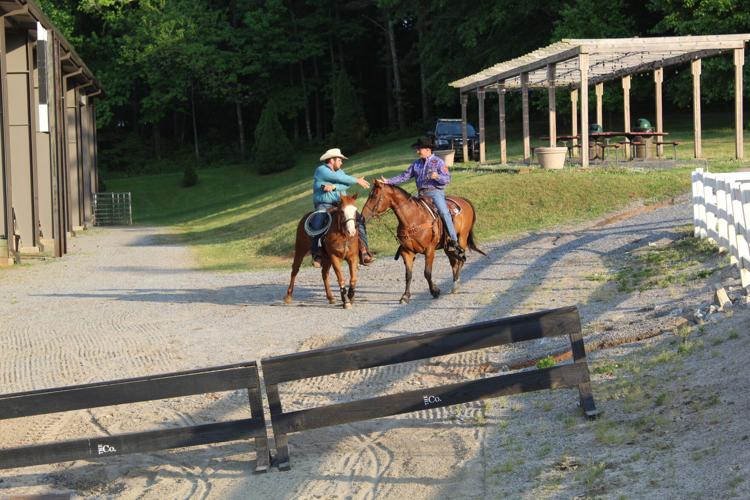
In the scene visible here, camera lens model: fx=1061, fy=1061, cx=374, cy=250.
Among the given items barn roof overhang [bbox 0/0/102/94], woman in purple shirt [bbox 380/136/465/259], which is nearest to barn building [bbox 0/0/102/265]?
barn roof overhang [bbox 0/0/102/94]

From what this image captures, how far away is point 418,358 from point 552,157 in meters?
22.3

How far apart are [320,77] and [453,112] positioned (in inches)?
436

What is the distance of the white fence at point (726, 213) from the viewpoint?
1145cm

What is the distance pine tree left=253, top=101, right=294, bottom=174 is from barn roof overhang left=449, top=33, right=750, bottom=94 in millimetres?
26258

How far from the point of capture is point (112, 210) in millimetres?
48812

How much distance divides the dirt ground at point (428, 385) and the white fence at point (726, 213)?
446mm

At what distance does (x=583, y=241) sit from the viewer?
69.4 feet

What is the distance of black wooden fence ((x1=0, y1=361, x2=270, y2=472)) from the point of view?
7797 mm

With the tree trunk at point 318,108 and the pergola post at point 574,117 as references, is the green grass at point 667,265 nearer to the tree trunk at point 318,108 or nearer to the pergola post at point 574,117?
the pergola post at point 574,117

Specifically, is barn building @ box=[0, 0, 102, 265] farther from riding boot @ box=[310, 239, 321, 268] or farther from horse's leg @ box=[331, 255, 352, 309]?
horse's leg @ box=[331, 255, 352, 309]

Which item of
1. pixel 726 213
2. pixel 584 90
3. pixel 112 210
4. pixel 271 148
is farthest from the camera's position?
pixel 271 148

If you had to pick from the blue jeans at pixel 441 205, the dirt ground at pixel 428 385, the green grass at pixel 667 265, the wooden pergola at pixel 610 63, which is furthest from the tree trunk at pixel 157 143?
the blue jeans at pixel 441 205

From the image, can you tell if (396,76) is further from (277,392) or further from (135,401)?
(135,401)

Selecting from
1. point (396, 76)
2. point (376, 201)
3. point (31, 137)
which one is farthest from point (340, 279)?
point (396, 76)
